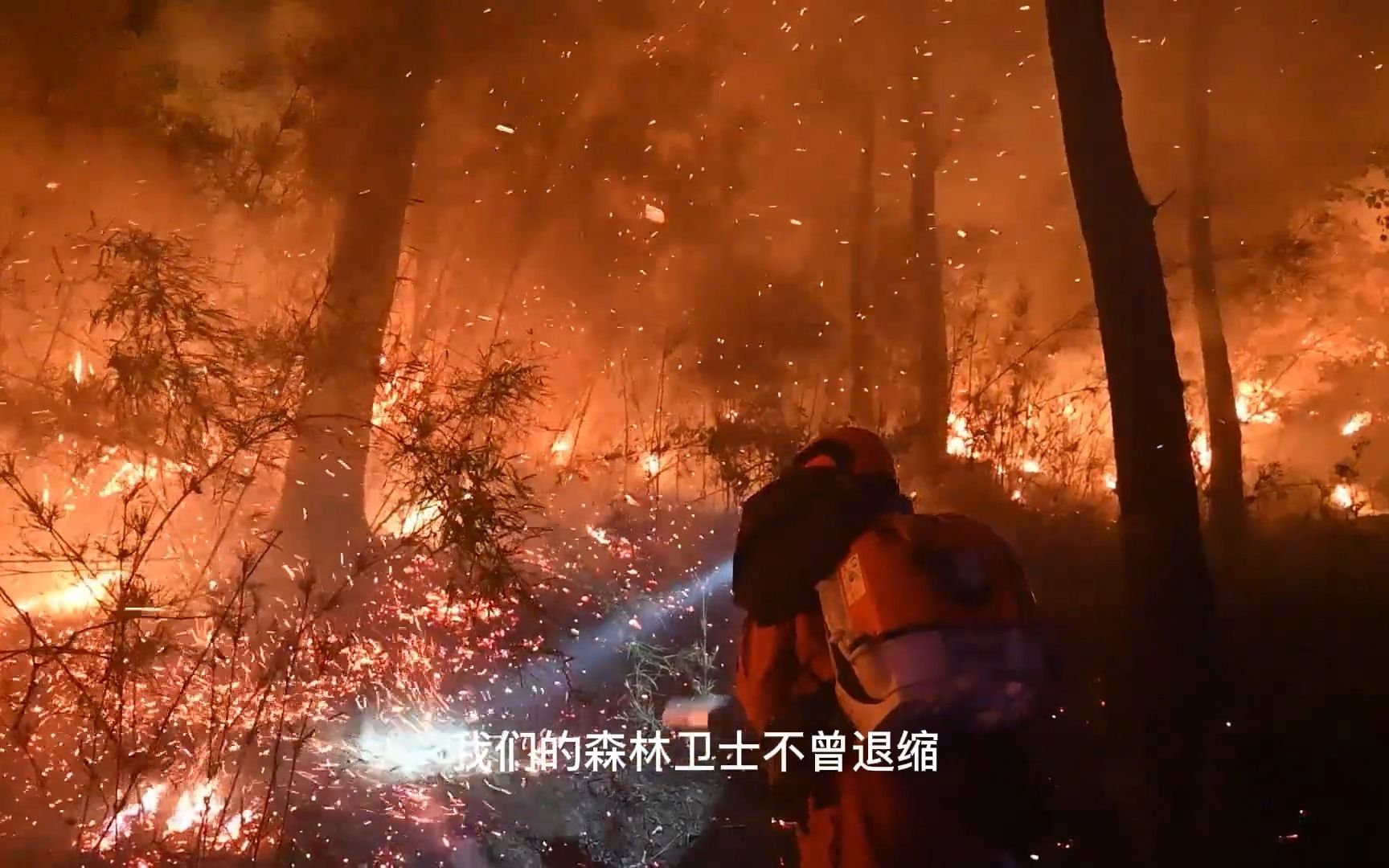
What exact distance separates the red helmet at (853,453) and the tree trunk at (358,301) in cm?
252

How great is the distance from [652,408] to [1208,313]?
4136mm

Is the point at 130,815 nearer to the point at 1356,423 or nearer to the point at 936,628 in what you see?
the point at 936,628

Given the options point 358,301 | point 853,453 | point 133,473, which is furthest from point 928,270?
point 133,473

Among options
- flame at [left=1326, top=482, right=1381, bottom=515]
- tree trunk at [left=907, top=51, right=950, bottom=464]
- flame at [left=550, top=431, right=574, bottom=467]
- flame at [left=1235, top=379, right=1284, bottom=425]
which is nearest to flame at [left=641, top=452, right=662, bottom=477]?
flame at [left=550, top=431, right=574, bottom=467]

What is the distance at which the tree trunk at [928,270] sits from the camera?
17.1 ft

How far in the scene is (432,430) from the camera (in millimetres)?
3852

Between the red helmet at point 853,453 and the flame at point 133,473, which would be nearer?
the red helmet at point 853,453

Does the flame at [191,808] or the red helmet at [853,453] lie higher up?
the red helmet at [853,453]

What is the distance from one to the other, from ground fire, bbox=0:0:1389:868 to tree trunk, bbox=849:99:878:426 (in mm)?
38

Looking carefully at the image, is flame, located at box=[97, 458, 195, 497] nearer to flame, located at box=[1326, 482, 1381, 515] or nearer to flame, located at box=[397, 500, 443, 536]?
flame, located at box=[397, 500, 443, 536]

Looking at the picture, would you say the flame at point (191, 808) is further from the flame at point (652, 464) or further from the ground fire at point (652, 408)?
the flame at point (652, 464)

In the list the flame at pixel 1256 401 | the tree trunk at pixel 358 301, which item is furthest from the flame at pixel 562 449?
the flame at pixel 1256 401

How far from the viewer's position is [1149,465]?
3.02 m

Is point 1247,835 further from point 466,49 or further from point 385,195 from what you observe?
point 466,49
